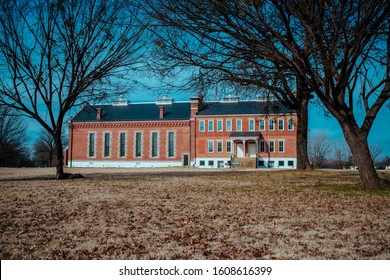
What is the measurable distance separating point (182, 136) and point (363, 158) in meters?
41.2

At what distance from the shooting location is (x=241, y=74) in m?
10.7

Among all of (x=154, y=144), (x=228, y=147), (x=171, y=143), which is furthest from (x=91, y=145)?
(x=228, y=147)

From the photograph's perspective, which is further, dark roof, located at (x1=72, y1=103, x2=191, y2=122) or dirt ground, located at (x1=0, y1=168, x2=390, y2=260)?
dark roof, located at (x1=72, y1=103, x2=191, y2=122)

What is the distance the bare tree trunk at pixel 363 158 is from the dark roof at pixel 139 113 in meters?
41.0

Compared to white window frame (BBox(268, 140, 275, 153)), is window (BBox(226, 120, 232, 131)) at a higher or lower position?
higher

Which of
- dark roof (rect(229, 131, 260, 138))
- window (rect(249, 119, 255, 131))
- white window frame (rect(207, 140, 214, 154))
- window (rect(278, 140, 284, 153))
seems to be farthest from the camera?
white window frame (rect(207, 140, 214, 154))

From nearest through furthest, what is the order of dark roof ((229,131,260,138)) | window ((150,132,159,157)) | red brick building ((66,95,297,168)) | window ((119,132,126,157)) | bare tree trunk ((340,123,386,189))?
bare tree trunk ((340,123,386,189)) → dark roof ((229,131,260,138)) → red brick building ((66,95,297,168)) → window ((150,132,159,157)) → window ((119,132,126,157))

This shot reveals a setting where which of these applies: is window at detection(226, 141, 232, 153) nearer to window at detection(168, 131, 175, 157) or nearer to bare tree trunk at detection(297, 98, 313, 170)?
window at detection(168, 131, 175, 157)

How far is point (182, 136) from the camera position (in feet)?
167

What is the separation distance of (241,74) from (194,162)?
39.3 m

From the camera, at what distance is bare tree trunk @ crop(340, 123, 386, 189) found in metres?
10.2

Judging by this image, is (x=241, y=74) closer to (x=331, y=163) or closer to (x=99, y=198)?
(x=99, y=198)

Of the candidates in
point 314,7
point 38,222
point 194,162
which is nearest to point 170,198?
point 38,222

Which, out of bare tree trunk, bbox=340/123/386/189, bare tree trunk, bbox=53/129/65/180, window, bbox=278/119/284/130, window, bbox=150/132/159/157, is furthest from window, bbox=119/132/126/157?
bare tree trunk, bbox=340/123/386/189
